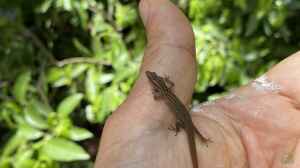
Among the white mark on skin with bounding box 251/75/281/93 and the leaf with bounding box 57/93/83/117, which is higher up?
the white mark on skin with bounding box 251/75/281/93

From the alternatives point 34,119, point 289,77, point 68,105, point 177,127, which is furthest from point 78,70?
point 289,77

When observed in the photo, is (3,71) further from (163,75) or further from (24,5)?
(163,75)

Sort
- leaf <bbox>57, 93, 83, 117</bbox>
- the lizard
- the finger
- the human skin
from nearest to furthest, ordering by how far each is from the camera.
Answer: the human skin → the lizard → the finger → leaf <bbox>57, 93, 83, 117</bbox>

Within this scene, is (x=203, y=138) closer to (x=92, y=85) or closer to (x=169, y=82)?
(x=169, y=82)

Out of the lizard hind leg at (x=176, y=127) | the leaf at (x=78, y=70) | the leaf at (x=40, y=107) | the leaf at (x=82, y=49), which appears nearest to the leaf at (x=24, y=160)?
the leaf at (x=40, y=107)

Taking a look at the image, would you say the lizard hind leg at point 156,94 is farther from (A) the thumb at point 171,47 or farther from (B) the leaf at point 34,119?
(B) the leaf at point 34,119

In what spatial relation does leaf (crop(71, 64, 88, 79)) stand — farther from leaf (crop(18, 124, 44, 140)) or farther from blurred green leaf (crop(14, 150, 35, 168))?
blurred green leaf (crop(14, 150, 35, 168))

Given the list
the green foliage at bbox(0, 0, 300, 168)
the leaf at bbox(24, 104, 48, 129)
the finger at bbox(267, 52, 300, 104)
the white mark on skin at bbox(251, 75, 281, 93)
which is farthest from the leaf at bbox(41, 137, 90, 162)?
the finger at bbox(267, 52, 300, 104)

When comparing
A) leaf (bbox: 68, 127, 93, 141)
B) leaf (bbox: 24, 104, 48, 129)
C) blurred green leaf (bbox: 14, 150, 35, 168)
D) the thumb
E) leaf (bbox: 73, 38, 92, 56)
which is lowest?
blurred green leaf (bbox: 14, 150, 35, 168)
